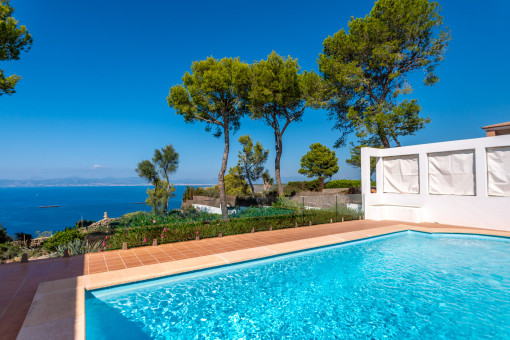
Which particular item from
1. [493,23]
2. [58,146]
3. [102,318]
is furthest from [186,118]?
[58,146]

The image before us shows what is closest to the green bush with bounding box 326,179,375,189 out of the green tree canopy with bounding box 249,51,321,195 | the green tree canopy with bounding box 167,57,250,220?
the green tree canopy with bounding box 249,51,321,195

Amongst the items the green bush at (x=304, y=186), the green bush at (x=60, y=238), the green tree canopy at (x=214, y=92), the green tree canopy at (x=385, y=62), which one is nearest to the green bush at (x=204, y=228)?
the green bush at (x=60, y=238)

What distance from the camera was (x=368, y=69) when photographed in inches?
571

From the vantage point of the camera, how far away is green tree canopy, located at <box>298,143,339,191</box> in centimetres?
2902

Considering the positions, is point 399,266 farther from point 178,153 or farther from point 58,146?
point 58,146

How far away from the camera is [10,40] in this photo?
301 inches

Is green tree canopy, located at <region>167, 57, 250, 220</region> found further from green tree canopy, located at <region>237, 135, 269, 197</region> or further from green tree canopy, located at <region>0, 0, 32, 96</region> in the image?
green tree canopy, located at <region>237, 135, 269, 197</region>

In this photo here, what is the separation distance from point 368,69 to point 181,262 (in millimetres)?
14115

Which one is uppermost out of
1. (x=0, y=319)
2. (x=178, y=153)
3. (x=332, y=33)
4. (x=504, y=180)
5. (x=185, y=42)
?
(x=185, y=42)

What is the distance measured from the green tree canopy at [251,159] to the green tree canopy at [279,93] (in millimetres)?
7597

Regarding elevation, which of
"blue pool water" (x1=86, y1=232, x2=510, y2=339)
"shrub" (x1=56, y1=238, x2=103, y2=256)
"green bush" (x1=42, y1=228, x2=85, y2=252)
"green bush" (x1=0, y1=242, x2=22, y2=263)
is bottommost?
"blue pool water" (x1=86, y1=232, x2=510, y2=339)

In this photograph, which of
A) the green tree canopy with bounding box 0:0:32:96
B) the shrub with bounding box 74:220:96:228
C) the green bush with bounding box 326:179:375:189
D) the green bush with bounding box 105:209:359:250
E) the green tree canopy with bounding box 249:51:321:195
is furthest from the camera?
the green bush with bounding box 326:179:375:189

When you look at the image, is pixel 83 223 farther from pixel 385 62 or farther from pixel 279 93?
pixel 385 62

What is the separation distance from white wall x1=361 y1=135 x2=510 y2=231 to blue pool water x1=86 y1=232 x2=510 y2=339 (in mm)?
3492
